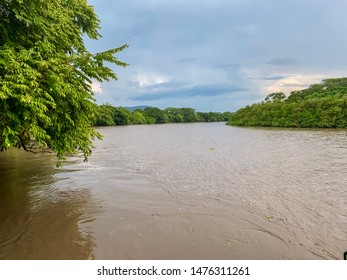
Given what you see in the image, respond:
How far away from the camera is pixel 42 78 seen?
6520mm

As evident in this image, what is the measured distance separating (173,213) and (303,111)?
196 ft

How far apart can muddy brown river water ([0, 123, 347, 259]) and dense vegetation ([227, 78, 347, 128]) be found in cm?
4459

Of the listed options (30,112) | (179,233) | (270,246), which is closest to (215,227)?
(179,233)

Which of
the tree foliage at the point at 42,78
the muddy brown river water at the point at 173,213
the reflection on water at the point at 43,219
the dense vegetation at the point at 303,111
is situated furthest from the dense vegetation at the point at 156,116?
the tree foliage at the point at 42,78

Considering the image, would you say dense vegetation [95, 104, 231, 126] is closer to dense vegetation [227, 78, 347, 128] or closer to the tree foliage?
dense vegetation [227, 78, 347, 128]

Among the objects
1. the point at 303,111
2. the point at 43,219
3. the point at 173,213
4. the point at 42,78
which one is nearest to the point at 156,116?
the point at 303,111

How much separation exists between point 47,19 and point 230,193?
864cm

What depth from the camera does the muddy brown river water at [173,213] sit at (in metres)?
5.68

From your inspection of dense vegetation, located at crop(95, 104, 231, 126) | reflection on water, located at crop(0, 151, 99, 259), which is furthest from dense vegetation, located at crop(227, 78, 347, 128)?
reflection on water, located at crop(0, 151, 99, 259)

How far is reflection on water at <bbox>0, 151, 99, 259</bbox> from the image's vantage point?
5.52 metres

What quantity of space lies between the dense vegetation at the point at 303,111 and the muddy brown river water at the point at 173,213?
44590 mm

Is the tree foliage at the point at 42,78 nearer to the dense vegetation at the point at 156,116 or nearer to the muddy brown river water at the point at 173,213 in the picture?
the muddy brown river water at the point at 173,213

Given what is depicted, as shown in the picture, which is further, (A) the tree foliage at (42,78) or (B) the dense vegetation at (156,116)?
(B) the dense vegetation at (156,116)
